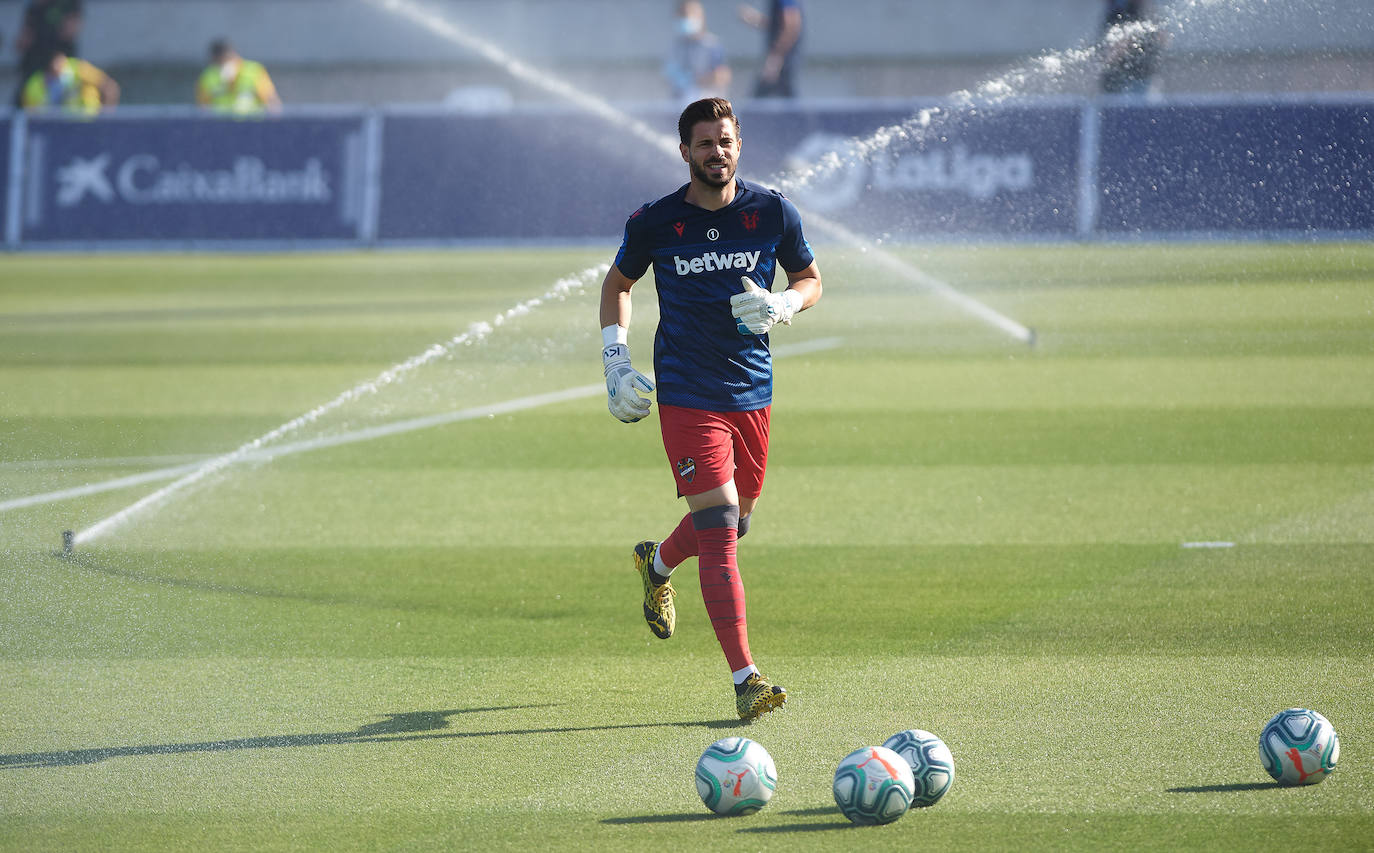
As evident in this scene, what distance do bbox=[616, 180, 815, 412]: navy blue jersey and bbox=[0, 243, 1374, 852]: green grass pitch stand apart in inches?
42.0

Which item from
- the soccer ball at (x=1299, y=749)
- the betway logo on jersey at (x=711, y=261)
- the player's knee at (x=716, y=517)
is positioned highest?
the betway logo on jersey at (x=711, y=261)

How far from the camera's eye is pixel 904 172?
854 inches

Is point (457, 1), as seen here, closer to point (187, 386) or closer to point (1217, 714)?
point (187, 386)

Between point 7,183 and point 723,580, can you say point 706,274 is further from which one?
point 7,183

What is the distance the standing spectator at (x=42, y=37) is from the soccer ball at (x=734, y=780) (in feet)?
85.9

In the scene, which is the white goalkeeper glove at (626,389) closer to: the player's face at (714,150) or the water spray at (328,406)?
the player's face at (714,150)

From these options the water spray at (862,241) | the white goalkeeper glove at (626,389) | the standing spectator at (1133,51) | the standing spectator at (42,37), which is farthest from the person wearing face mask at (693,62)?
the white goalkeeper glove at (626,389)

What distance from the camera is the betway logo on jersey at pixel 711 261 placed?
5.85m

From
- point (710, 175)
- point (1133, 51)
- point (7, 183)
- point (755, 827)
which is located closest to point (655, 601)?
point (710, 175)

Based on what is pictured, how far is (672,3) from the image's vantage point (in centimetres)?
3672

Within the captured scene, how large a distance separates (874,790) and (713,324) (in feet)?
6.36

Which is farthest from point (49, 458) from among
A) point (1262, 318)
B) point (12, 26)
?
point (12, 26)

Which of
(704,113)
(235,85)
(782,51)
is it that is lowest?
(235,85)

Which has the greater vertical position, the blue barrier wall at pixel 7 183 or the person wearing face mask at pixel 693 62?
the person wearing face mask at pixel 693 62
